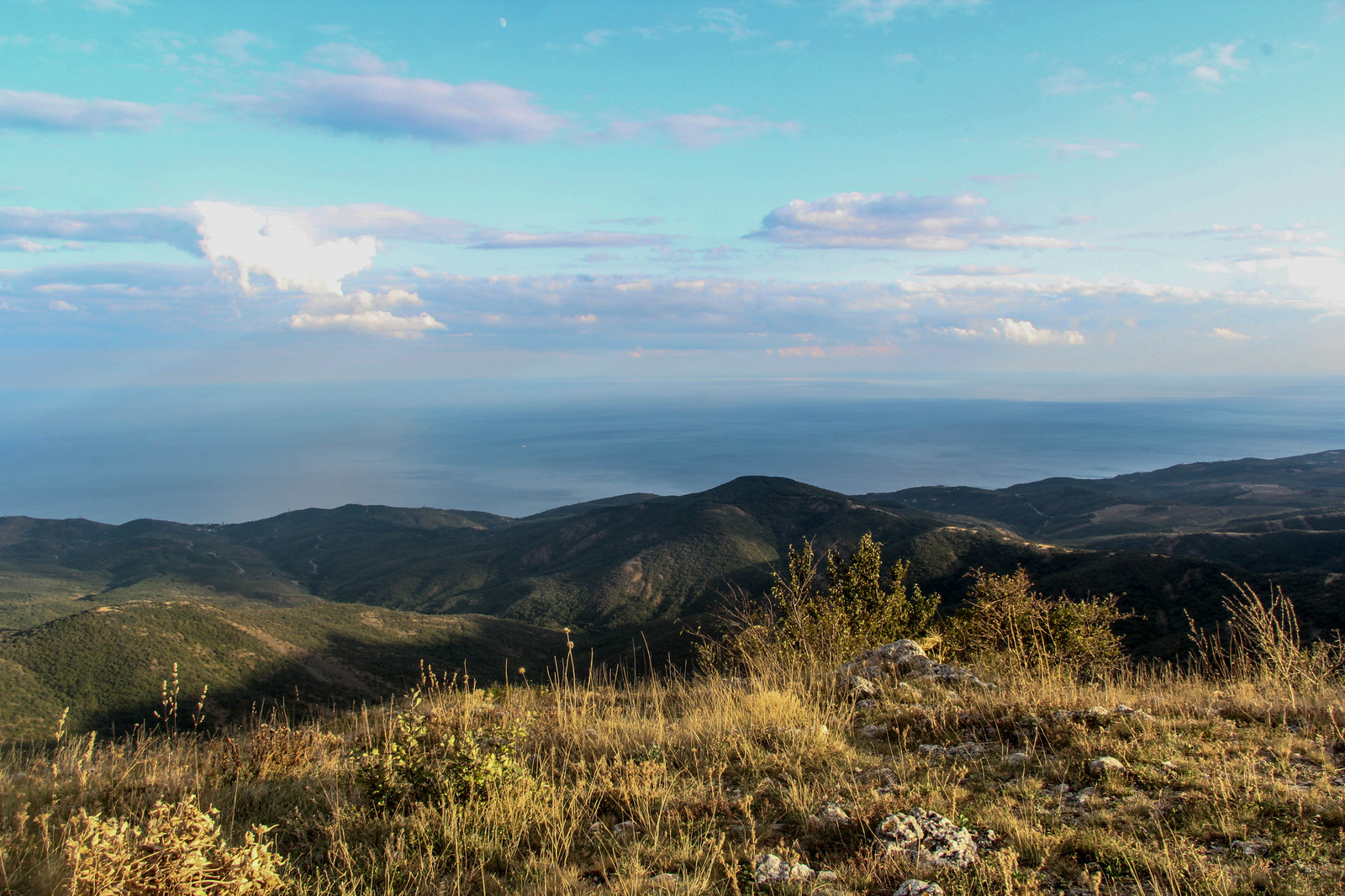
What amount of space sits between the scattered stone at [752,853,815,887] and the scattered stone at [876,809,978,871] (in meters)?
0.40

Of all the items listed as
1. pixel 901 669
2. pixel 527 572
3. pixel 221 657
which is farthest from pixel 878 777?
pixel 527 572

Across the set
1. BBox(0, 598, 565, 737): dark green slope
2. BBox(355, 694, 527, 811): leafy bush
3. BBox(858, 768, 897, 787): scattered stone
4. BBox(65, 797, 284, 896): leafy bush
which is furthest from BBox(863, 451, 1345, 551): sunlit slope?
BBox(65, 797, 284, 896): leafy bush

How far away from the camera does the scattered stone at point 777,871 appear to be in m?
2.66

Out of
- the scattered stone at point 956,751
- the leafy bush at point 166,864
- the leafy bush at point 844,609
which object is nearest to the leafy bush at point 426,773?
the leafy bush at point 166,864

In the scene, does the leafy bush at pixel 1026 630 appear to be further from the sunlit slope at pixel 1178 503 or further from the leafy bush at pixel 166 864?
the sunlit slope at pixel 1178 503

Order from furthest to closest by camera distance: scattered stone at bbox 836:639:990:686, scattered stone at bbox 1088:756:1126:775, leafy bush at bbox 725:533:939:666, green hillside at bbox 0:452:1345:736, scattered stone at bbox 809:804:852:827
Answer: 1. green hillside at bbox 0:452:1345:736
2. leafy bush at bbox 725:533:939:666
3. scattered stone at bbox 836:639:990:686
4. scattered stone at bbox 1088:756:1126:775
5. scattered stone at bbox 809:804:852:827

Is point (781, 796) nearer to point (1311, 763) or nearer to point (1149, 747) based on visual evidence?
point (1149, 747)

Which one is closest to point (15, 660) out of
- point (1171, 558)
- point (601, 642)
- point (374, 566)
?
point (601, 642)

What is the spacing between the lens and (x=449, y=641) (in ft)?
203

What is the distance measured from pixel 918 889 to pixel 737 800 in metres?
1.22

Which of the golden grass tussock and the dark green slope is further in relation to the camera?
the dark green slope

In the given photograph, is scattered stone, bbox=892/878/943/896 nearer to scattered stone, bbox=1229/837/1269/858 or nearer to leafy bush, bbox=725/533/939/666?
scattered stone, bbox=1229/837/1269/858

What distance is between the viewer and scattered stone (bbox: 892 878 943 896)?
2.46m

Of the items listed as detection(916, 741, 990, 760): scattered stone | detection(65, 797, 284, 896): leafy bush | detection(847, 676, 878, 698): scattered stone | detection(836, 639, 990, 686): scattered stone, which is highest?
detection(65, 797, 284, 896): leafy bush
